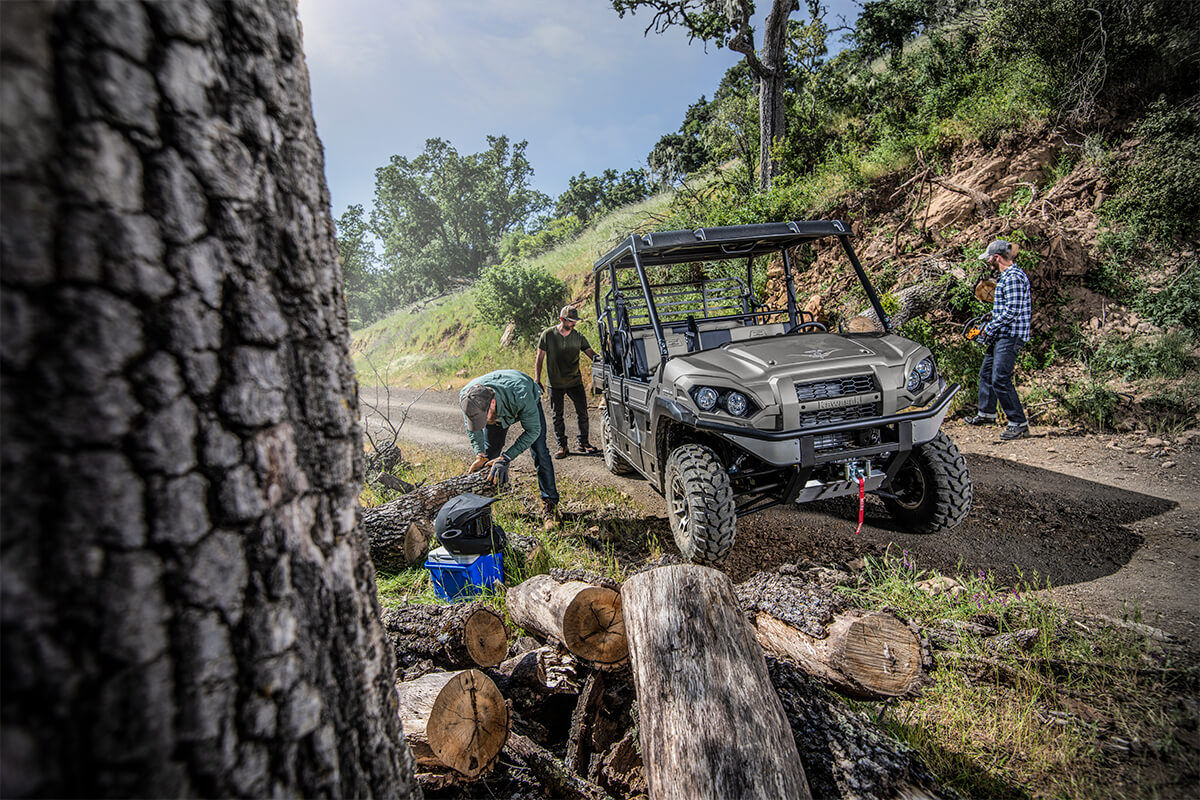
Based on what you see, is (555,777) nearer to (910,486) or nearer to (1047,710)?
(1047,710)

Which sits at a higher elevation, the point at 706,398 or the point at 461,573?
the point at 706,398

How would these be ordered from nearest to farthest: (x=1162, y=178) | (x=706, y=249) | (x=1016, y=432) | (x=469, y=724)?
(x=469, y=724), (x=706, y=249), (x=1016, y=432), (x=1162, y=178)

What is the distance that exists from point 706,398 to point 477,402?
2585 mm

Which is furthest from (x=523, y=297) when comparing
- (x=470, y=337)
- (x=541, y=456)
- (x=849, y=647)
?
(x=849, y=647)

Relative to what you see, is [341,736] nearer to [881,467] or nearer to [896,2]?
[881,467]

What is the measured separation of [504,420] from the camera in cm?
551

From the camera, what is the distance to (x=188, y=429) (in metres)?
0.76

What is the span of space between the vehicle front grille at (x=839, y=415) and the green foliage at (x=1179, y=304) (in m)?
5.83

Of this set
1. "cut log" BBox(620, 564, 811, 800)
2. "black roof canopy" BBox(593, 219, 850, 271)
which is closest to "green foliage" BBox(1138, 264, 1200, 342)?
"black roof canopy" BBox(593, 219, 850, 271)

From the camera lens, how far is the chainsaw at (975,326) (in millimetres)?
6671

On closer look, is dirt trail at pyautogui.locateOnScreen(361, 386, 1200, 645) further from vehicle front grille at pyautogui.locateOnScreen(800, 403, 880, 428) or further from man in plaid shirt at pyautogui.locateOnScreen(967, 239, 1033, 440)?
vehicle front grille at pyautogui.locateOnScreen(800, 403, 880, 428)

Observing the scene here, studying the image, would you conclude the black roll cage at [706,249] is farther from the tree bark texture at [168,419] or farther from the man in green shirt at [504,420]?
the tree bark texture at [168,419]

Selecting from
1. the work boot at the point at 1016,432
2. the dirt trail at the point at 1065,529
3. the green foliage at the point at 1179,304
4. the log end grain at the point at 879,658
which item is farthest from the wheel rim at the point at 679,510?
the green foliage at the point at 1179,304

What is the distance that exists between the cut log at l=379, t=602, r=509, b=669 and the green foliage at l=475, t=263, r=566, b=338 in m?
14.4
